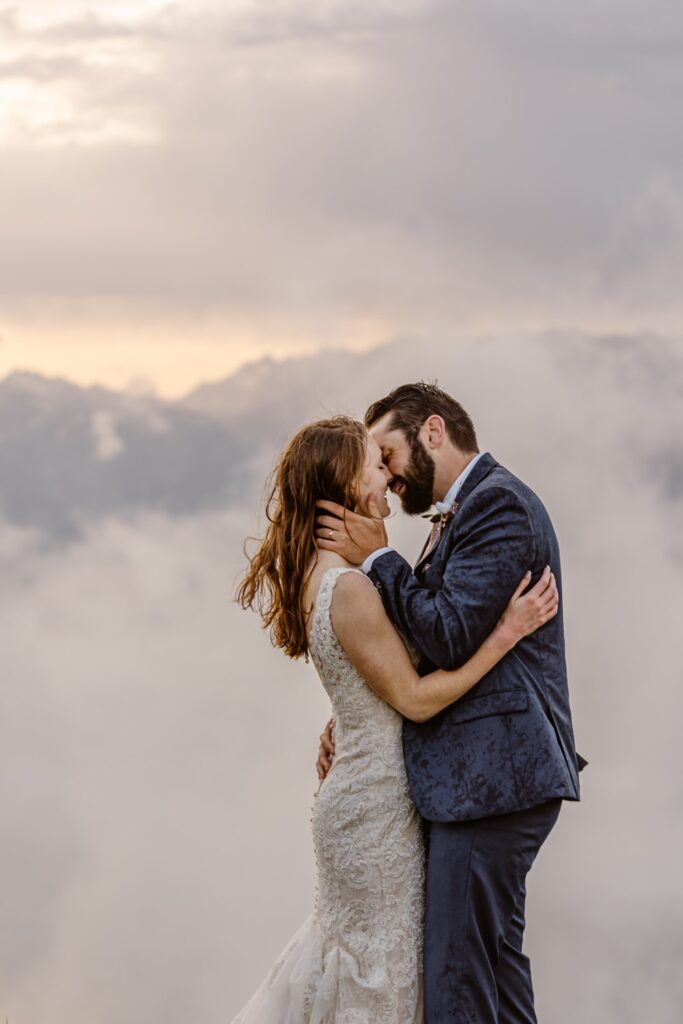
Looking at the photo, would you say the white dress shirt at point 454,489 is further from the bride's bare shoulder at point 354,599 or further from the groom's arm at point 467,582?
the bride's bare shoulder at point 354,599

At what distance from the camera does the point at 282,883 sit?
13438 centimetres

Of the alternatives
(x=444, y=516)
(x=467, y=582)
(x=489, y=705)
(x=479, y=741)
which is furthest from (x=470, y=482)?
(x=479, y=741)

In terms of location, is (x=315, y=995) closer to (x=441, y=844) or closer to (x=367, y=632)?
(x=441, y=844)

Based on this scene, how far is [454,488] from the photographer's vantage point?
6.04 m

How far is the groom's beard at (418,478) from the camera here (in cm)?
613

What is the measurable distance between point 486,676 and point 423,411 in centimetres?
128

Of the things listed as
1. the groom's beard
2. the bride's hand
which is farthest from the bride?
the groom's beard

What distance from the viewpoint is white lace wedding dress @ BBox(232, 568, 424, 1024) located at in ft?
18.5

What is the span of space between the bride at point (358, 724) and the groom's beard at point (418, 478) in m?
0.30

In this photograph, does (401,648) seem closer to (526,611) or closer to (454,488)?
(526,611)

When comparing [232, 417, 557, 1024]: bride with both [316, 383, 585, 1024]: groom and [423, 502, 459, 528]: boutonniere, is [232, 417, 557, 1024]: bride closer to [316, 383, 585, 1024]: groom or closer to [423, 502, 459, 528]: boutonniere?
[316, 383, 585, 1024]: groom

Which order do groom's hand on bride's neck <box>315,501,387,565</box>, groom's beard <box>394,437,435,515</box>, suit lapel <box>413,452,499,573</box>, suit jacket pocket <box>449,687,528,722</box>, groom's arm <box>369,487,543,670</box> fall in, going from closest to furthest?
1. groom's arm <box>369,487,543,670</box>
2. suit jacket pocket <box>449,687,528,722</box>
3. groom's hand on bride's neck <box>315,501,387,565</box>
4. suit lapel <box>413,452,499,573</box>
5. groom's beard <box>394,437,435,515</box>

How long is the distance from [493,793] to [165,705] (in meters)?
176

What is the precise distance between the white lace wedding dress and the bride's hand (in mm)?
592
